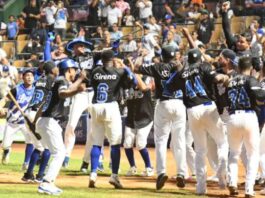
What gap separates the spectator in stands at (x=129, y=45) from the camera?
26.0 metres

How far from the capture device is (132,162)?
16.5 m

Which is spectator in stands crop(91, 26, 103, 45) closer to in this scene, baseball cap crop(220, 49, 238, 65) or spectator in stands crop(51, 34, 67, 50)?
spectator in stands crop(51, 34, 67, 50)

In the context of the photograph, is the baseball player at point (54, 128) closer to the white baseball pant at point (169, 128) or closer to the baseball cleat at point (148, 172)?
the white baseball pant at point (169, 128)

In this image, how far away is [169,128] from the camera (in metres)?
14.0

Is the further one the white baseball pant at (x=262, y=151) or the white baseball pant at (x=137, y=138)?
the white baseball pant at (x=137, y=138)

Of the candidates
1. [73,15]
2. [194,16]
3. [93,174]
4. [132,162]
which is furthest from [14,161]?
[73,15]

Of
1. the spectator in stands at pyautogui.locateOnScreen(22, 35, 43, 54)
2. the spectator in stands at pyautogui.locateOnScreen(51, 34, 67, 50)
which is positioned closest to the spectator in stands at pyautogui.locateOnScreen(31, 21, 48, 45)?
the spectator in stands at pyautogui.locateOnScreen(22, 35, 43, 54)

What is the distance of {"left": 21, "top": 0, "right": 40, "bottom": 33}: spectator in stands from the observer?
32.9 m

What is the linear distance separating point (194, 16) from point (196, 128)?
15.1 m

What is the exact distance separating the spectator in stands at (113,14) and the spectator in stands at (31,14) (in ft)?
13.5

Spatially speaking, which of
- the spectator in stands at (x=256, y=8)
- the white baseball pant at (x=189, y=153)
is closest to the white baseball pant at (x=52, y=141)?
the white baseball pant at (x=189, y=153)

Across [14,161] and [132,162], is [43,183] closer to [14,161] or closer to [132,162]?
[132,162]

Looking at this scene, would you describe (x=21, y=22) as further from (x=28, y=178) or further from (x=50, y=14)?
(x=28, y=178)

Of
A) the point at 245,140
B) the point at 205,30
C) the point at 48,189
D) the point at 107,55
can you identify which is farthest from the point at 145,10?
the point at 48,189
